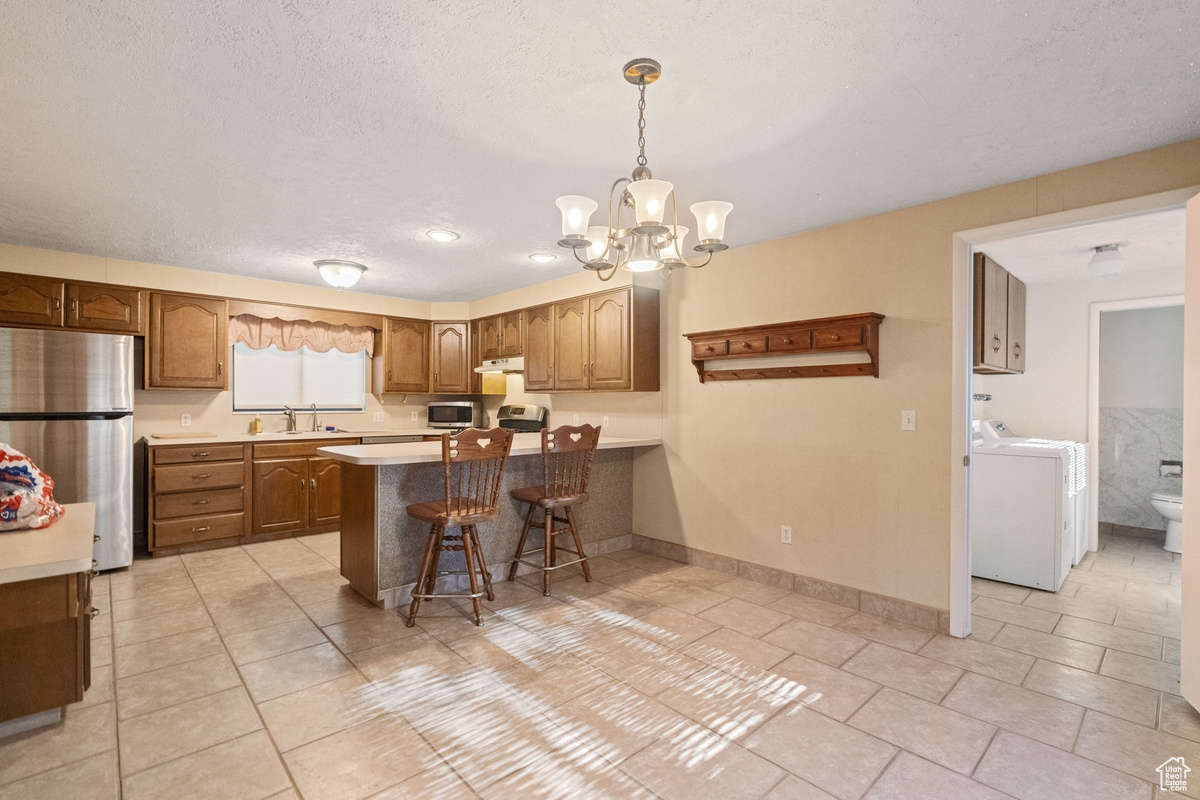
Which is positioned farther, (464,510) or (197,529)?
(197,529)

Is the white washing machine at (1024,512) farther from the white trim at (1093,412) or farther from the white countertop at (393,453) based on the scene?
the white countertop at (393,453)

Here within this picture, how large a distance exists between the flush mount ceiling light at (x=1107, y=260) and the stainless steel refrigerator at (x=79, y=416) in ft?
21.6

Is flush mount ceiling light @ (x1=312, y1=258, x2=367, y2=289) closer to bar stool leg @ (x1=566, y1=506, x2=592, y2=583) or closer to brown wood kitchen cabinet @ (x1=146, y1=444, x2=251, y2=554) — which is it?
brown wood kitchen cabinet @ (x1=146, y1=444, x2=251, y2=554)

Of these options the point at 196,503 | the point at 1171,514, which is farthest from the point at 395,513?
the point at 1171,514

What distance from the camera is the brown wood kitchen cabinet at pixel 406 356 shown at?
579 cm

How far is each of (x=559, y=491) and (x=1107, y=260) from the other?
3875mm

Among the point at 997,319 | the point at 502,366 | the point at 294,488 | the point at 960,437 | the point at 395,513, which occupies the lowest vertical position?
the point at 294,488

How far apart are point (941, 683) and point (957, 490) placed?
0.96 metres

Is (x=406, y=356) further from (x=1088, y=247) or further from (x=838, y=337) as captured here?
(x=1088, y=247)

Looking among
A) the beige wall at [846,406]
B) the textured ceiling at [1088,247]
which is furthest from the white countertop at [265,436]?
the textured ceiling at [1088,247]

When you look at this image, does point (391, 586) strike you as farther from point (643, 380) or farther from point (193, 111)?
point (193, 111)

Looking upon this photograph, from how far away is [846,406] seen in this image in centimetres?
335

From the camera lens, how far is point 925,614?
119 inches

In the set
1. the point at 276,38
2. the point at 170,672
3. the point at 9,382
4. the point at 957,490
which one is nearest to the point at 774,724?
the point at 957,490
